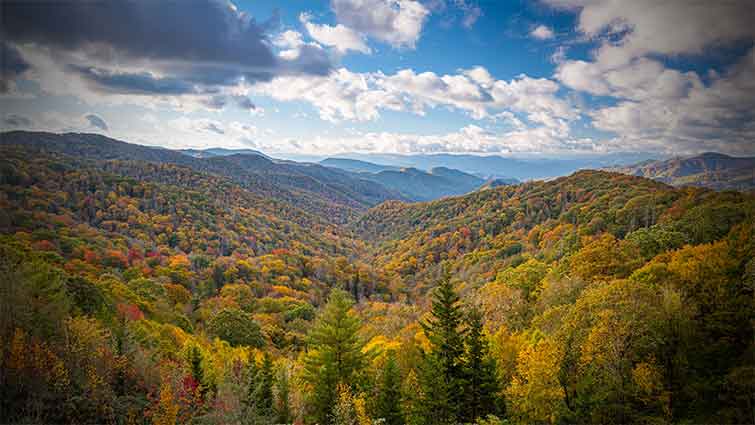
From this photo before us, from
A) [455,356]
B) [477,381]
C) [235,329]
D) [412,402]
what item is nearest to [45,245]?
[235,329]

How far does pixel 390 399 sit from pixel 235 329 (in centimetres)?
3911

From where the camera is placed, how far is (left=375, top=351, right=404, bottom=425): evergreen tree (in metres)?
27.2

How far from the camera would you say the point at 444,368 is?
1027 inches

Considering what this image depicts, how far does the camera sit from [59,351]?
2345 centimetres

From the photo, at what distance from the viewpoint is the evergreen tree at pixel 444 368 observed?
979 inches

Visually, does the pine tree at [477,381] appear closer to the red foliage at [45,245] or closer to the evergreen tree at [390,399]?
the evergreen tree at [390,399]

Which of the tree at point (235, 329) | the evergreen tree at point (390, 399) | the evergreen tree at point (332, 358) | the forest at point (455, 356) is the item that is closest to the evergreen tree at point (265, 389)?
the forest at point (455, 356)

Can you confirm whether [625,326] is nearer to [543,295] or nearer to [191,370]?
[543,295]

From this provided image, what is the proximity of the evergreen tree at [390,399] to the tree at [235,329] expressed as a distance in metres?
37.1

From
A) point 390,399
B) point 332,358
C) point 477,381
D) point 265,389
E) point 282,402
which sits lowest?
point 282,402

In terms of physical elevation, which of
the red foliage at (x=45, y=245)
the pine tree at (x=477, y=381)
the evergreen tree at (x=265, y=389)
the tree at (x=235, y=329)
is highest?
the pine tree at (x=477, y=381)

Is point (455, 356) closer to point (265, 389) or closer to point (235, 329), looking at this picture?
point (265, 389)

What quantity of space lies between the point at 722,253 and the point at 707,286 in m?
5.45

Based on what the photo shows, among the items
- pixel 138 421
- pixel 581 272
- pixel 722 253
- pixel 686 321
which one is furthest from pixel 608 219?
pixel 138 421
